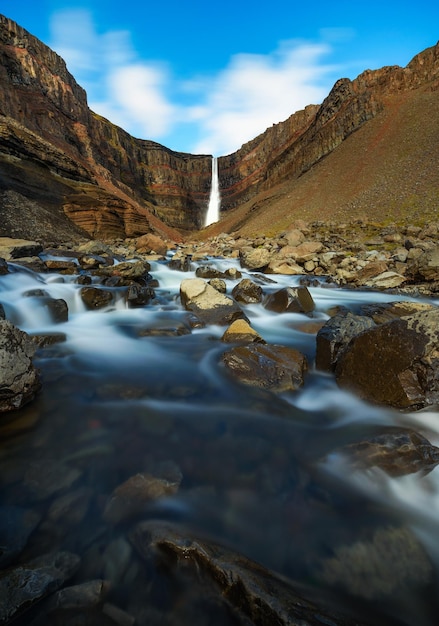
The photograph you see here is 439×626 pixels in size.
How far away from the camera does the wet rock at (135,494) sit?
2.19 meters

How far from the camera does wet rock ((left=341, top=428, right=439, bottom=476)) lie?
2525 millimetres

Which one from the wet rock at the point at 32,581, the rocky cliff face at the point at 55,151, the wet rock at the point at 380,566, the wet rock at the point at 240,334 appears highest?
the rocky cliff face at the point at 55,151

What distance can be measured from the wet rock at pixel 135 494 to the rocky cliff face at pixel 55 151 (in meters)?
16.3

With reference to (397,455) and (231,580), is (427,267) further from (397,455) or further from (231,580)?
(231,580)

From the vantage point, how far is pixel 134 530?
205 centimetres

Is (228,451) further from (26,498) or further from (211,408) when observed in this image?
(26,498)

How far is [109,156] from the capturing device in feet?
194

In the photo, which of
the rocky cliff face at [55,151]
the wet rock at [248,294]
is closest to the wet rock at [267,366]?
the wet rock at [248,294]

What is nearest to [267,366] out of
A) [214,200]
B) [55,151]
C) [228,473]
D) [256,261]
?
[228,473]

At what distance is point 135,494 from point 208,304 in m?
5.32

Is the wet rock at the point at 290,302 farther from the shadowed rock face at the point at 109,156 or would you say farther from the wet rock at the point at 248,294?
the shadowed rock face at the point at 109,156

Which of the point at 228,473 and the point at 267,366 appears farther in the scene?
the point at 267,366

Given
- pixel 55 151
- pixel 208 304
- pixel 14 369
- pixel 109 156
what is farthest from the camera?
pixel 109 156

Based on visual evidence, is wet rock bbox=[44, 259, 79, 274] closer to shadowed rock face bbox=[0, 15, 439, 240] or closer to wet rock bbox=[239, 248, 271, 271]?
shadowed rock face bbox=[0, 15, 439, 240]
